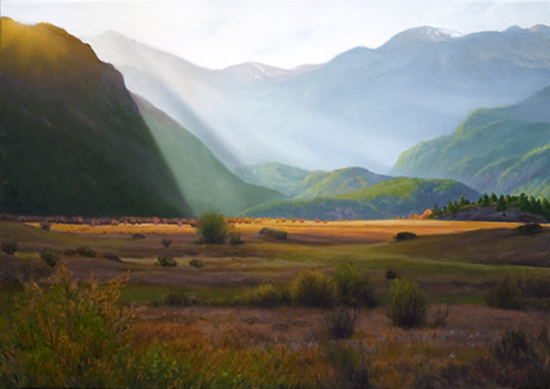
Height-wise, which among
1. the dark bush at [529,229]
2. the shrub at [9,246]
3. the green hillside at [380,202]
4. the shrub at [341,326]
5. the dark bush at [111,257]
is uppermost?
the green hillside at [380,202]

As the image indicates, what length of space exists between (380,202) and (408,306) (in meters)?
5.23

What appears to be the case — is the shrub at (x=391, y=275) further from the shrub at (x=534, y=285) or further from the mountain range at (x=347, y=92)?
the mountain range at (x=347, y=92)

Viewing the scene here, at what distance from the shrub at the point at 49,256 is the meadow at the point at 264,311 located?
4.3 inches

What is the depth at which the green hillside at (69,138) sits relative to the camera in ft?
40.7

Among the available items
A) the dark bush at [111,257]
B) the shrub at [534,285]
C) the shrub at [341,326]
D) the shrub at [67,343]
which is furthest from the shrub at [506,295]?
the dark bush at [111,257]

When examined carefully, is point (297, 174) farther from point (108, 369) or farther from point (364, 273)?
point (108, 369)

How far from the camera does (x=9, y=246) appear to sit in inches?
376

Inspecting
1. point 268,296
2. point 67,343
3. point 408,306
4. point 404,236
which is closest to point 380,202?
point 404,236

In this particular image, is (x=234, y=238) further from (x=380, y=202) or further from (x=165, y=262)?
(x=380, y=202)

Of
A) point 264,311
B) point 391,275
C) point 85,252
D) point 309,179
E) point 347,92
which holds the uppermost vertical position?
point 347,92

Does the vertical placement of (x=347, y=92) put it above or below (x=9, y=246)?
above

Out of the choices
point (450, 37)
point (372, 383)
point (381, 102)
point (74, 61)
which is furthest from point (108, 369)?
point (74, 61)

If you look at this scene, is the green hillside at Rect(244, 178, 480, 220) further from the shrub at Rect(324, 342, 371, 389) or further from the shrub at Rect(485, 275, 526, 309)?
the shrub at Rect(324, 342, 371, 389)

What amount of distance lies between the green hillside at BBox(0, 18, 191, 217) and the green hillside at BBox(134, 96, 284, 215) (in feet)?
1.45
